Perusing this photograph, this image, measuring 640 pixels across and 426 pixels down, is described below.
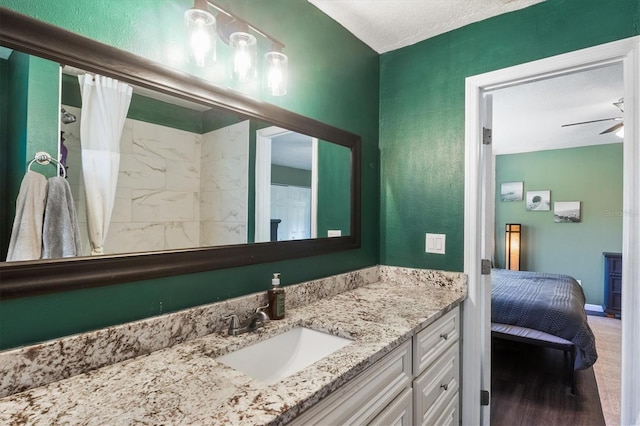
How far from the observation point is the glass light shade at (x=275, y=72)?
1.39 metres

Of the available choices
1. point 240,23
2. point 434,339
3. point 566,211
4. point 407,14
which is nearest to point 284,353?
point 434,339

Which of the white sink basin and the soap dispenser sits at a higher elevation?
the soap dispenser

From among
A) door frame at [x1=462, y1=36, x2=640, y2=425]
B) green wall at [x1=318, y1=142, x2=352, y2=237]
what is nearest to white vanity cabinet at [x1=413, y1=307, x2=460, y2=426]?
door frame at [x1=462, y1=36, x2=640, y2=425]

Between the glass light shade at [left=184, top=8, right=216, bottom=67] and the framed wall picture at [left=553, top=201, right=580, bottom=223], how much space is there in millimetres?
5666

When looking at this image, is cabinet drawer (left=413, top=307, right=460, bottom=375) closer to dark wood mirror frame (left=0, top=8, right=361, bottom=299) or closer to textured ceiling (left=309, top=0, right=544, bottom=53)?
dark wood mirror frame (left=0, top=8, right=361, bottom=299)

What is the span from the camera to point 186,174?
1122 millimetres

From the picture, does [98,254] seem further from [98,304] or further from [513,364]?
[513,364]

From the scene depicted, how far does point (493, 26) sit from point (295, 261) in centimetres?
163

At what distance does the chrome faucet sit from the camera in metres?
1.14

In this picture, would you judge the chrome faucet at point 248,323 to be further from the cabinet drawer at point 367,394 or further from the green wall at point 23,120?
the green wall at point 23,120

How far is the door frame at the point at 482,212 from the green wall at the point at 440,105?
0.16 feet

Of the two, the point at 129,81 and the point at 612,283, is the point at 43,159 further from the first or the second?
the point at 612,283

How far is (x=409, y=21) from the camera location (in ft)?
5.89

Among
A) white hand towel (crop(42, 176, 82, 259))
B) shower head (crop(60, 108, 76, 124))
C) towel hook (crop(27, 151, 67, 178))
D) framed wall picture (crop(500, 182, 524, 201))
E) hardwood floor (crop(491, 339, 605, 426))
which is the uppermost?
framed wall picture (crop(500, 182, 524, 201))
